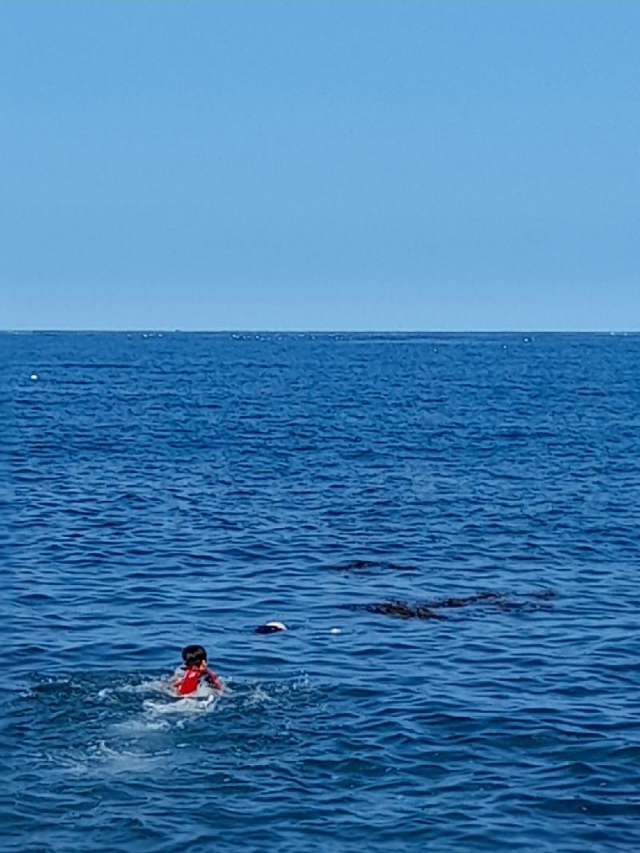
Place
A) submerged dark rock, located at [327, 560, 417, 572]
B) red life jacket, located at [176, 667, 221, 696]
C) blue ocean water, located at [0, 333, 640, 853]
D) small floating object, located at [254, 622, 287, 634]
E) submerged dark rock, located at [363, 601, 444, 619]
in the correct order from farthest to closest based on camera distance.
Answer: submerged dark rock, located at [327, 560, 417, 572]
submerged dark rock, located at [363, 601, 444, 619]
small floating object, located at [254, 622, 287, 634]
red life jacket, located at [176, 667, 221, 696]
blue ocean water, located at [0, 333, 640, 853]

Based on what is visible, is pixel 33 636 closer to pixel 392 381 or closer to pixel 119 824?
pixel 119 824

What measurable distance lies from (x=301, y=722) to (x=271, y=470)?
38.9 m

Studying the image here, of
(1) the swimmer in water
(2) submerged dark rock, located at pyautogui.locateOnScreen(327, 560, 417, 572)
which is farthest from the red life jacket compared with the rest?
(2) submerged dark rock, located at pyautogui.locateOnScreen(327, 560, 417, 572)

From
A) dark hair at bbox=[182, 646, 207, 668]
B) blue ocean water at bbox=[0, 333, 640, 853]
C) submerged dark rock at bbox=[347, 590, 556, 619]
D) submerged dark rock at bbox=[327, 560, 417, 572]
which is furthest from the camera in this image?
submerged dark rock at bbox=[327, 560, 417, 572]

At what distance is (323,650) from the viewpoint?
1276 inches

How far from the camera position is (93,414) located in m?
97.8

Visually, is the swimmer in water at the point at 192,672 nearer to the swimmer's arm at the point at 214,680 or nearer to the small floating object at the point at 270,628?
the swimmer's arm at the point at 214,680

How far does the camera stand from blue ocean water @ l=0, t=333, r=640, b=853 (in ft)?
74.1

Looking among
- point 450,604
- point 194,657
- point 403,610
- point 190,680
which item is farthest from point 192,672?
point 450,604

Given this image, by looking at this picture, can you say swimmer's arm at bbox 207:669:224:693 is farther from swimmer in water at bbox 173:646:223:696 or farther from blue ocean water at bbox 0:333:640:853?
blue ocean water at bbox 0:333:640:853

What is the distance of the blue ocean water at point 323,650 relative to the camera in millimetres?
22578

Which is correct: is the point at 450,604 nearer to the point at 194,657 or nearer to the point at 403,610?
the point at 403,610

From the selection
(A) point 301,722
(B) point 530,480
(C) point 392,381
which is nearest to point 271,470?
(B) point 530,480

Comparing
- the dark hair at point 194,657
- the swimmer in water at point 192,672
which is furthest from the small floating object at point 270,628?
the dark hair at point 194,657
